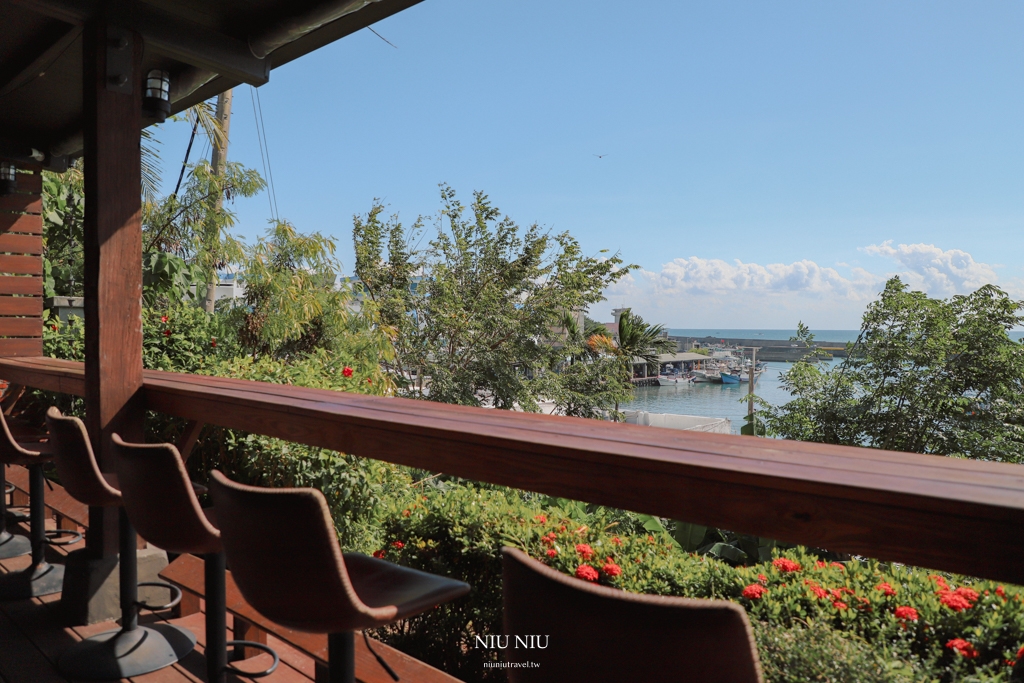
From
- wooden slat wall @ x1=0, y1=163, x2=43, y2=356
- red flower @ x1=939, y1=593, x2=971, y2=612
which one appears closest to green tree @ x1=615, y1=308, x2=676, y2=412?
wooden slat wall @ x1=0, y1=163, x2=43, y2=356

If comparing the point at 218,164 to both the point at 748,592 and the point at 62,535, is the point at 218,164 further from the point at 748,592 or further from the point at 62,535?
the point at 748,592

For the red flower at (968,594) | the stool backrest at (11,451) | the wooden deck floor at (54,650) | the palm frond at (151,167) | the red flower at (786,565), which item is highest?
the palm frond at (151,167)

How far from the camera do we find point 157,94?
2840 millimetres

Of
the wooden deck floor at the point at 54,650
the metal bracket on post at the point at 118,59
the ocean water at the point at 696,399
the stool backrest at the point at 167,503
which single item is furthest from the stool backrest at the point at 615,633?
the ocean water at the point at 696,399

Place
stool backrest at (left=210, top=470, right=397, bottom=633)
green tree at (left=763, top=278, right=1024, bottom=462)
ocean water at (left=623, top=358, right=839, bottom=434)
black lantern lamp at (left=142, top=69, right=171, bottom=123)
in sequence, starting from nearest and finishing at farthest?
stool backrest at (left=210, top=470, right=397, bottom=633) < black lantern lamp at (left=142, top=69, right=171, bottom=123) < green tree at (left=763, top=278, right=1024, bottom=462) < ocean water at (left=623, top=358, right=839, bottom=434)

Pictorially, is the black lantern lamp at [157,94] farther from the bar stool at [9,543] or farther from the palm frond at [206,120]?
the palm frond at [206,120]

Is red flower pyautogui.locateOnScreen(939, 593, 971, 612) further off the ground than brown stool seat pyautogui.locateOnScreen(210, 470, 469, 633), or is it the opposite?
brown stool seat pyautogui.locateOnScreen(210, 470, 469, 633)

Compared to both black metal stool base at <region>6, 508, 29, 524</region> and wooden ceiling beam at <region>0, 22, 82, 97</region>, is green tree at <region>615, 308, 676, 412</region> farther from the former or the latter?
wooden ceiling beam at <region>0, 22, 82, 97</region>

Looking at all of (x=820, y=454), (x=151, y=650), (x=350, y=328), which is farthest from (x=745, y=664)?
(x=350, y=328)

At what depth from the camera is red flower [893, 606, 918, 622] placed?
2.25 m

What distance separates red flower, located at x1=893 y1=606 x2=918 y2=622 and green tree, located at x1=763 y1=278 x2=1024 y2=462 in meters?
10.3

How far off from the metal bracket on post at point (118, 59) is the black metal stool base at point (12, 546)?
2069 mm

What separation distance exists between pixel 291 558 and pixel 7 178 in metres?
4.58

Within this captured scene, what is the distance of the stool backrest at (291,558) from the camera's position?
1.12m
